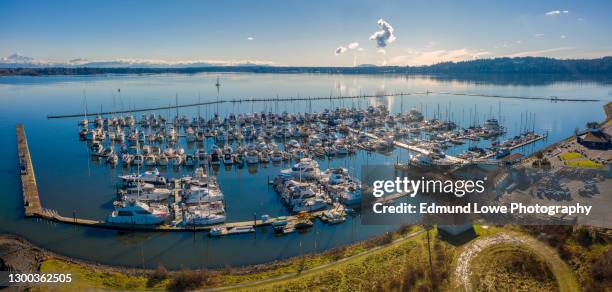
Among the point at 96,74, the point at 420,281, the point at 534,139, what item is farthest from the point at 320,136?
the point at 96,74

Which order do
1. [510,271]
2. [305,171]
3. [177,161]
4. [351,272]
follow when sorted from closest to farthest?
1. [510,271]
2. [351,272]
3. [305,171]
4. [177,161]

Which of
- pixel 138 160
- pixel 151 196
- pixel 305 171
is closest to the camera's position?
pixel 151 196

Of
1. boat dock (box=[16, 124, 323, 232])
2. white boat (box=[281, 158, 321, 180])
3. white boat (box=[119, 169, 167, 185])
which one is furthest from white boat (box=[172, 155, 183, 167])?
boat dock (box=[16, 124, 323, 232])

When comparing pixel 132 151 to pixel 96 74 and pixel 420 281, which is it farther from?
pixel 96 74

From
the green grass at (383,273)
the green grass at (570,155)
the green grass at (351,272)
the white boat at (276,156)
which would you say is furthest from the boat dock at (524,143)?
the green grass at (383,273)

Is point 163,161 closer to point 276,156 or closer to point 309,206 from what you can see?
point 276,156

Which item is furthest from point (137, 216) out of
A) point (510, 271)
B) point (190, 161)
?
point (510, 271)
